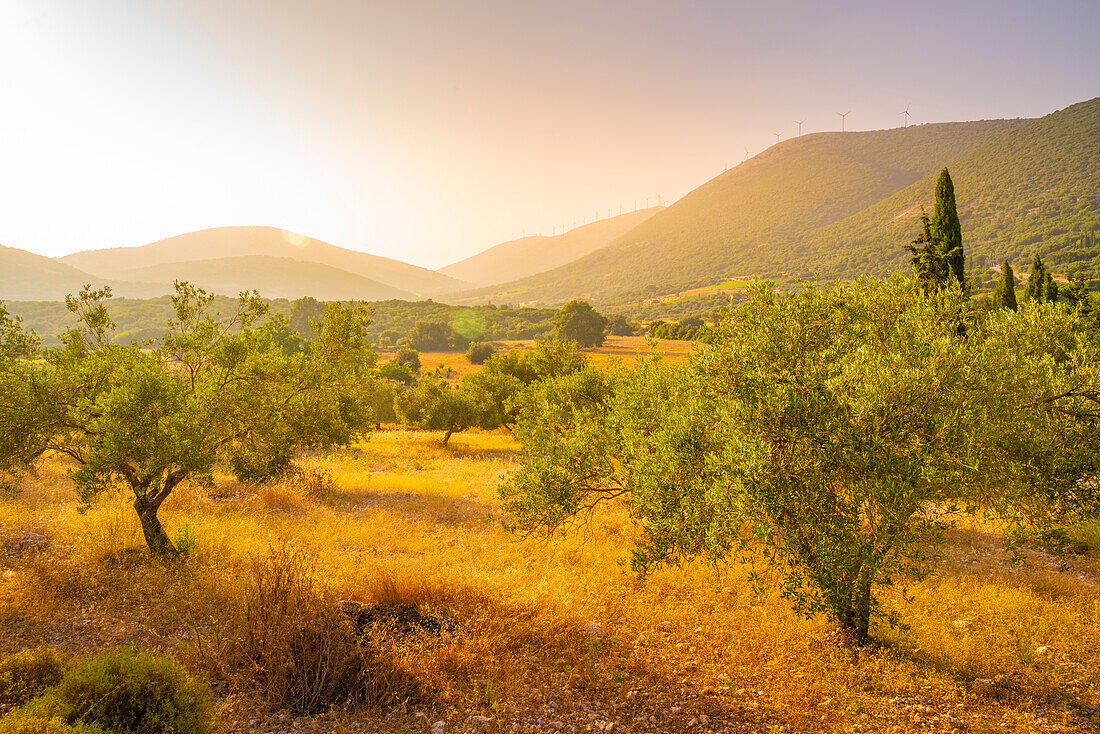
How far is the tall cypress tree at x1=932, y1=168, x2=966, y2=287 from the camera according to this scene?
3118 centimetres

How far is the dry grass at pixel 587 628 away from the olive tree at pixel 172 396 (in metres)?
2.22

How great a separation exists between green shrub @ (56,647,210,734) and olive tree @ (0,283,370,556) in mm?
5294

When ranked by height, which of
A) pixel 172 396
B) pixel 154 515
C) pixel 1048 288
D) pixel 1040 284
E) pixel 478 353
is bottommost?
pixel 154 515

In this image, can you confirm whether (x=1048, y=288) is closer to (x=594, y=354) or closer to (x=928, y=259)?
(x=928, y=259)

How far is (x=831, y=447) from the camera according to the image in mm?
8133

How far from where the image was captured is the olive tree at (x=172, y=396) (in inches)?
419

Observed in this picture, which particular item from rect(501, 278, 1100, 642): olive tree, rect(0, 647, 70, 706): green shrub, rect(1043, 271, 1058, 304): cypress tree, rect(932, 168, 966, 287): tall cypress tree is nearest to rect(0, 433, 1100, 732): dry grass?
rect(0, 647, 70, 706): green shrub

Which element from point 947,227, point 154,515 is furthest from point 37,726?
point 947,227

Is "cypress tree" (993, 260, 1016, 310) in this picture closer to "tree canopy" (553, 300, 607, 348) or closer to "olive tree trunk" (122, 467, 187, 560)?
"tree canopy" (553, 300, 607, 348)

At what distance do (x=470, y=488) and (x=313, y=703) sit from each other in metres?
16.6

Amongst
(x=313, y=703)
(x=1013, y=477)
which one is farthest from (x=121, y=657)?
(x=1013, y=477)

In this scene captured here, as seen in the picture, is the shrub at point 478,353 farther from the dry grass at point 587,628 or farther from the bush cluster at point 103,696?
the bush cluster at point 103,696

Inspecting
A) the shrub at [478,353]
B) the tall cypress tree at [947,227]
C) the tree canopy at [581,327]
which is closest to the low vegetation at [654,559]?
the tall cypress tree at [947,227]

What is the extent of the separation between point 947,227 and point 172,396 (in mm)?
43659
